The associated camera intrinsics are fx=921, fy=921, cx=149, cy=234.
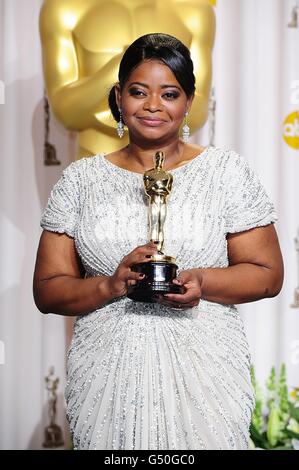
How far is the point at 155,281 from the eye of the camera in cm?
163

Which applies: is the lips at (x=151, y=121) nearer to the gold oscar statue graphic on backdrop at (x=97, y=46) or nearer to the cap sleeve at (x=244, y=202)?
the cap sleeve at (x=244, y=202)

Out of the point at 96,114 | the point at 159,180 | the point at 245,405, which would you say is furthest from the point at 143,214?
the point at 96,114

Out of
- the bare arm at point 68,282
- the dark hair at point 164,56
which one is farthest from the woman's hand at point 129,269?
the dark hair at point 164,56

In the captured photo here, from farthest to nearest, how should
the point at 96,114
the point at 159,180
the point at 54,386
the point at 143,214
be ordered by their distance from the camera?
the point at 54,386 < the point at 96,114 < the point at 143,214 < the point at 159,180

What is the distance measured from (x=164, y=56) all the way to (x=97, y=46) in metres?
1.04

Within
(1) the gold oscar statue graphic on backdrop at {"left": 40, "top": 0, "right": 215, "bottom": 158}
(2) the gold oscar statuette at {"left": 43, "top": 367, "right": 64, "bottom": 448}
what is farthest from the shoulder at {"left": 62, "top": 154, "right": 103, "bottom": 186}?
(2) the gold oscar statuette at {"left": 43, "top": 367, "right": 64, "bottom": 448}

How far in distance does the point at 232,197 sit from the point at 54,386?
5.49 ft

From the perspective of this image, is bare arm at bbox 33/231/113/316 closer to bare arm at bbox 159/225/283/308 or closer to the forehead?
bare arm at bbox 159/225/283/308

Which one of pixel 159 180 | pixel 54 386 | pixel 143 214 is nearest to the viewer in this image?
A: pixel 159 180

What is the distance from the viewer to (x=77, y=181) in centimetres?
194

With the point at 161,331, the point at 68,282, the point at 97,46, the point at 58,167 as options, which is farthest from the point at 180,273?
the point at 58,167

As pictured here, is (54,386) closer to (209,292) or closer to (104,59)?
(104,59)

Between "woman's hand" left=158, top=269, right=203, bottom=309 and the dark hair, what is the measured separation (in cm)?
39
